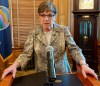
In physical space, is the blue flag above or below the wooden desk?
above

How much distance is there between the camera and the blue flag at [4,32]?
3.59m

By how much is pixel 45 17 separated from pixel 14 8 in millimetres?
2339

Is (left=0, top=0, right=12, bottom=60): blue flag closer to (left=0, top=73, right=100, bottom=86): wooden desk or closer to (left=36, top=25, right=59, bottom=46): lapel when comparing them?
(left=36, top=25, right=59, bottom=46): lapel

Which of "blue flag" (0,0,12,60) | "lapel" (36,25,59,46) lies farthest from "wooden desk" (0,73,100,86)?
"blue flag" (0,0,12,60)

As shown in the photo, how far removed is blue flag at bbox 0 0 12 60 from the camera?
359 centimetres

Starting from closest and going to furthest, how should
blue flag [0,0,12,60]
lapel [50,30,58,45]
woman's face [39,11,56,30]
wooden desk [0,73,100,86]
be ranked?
1. wooden desk [0,73,100,86]
2. woman's face [39,11,56,30]
3. lapel [50,30,58,45]
4. blue flag [0,0,12,60]

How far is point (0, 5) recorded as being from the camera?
11.7ft

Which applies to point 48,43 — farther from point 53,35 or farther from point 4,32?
point 4,32

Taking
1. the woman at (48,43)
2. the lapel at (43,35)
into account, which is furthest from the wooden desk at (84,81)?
the lapel at (43,35)

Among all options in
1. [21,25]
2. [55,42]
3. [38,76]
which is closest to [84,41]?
[21,25]

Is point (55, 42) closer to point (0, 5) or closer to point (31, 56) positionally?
point (31, 56)

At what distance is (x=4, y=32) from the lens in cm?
365

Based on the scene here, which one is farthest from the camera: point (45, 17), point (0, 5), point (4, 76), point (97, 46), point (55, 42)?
point (97, 46)

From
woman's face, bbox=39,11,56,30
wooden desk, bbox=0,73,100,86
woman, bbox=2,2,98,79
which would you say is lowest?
wooden desk, bbox=0,73,100,86
